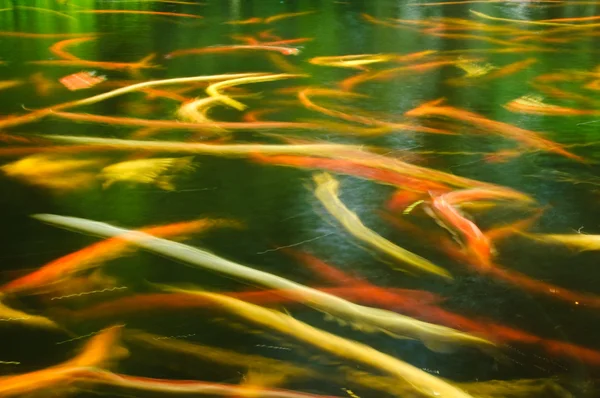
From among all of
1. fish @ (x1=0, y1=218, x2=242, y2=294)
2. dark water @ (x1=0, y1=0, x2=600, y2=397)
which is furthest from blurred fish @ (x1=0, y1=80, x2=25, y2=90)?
fish @ (x1=0, y1=218, x2=242, y2=294)

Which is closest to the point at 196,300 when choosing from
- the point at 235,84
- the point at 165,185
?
the point at 165,185

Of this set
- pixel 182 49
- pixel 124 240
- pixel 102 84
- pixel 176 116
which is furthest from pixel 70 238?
pixel 182 49

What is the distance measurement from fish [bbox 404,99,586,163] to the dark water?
0.09 ft

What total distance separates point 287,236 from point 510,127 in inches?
29.8

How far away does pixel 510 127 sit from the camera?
1715 millimetres

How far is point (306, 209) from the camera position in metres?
1.29

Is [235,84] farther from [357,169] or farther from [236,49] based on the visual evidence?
[357,169]

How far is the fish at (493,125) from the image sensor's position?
1590mm

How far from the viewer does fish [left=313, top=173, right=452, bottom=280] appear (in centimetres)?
112

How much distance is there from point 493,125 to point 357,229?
2.15 ft

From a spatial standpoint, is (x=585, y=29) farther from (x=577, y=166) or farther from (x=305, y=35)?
(x=577, y=166)

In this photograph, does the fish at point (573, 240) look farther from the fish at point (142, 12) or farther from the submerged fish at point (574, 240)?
the fish at point (142, 12)

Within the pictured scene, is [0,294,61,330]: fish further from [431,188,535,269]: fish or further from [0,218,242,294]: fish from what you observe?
[431,188,535,269]: fish

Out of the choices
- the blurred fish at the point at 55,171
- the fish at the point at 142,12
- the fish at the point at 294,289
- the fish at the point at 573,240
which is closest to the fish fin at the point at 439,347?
the fish at the point at 294,289
